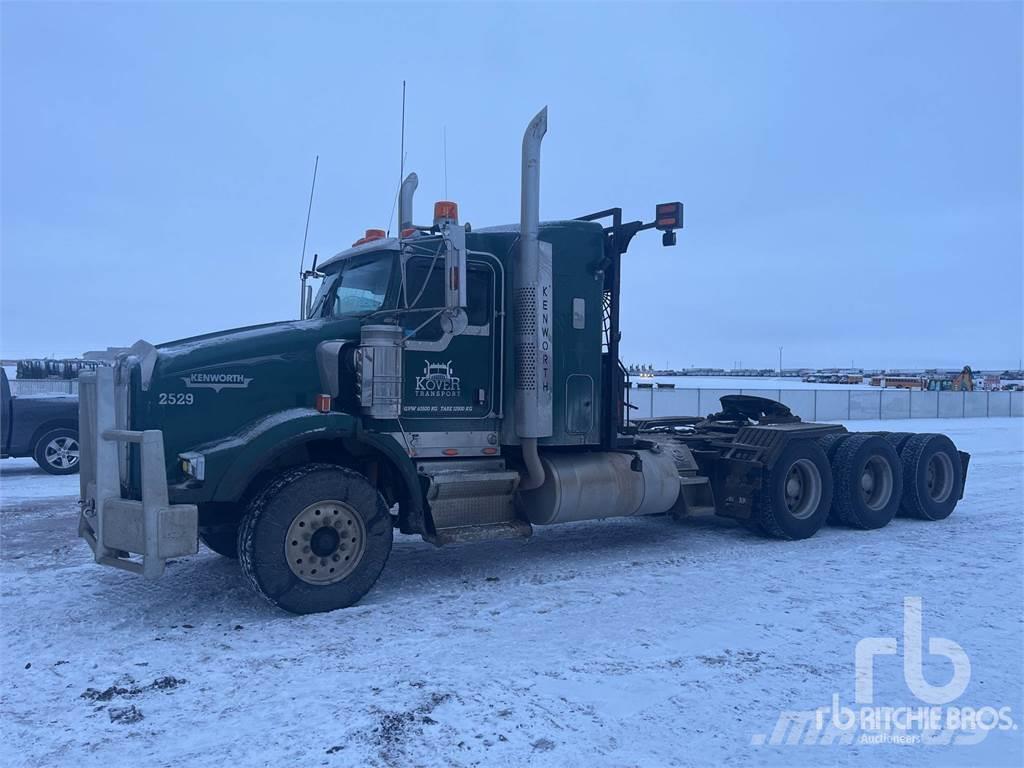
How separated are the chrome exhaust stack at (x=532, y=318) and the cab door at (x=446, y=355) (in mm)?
223

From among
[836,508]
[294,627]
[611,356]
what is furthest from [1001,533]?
[294,627]

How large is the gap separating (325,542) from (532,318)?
2.72 m

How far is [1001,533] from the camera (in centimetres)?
955

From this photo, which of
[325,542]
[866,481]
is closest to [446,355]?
[325,542]

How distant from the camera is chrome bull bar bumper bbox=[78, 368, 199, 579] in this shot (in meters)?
5.52

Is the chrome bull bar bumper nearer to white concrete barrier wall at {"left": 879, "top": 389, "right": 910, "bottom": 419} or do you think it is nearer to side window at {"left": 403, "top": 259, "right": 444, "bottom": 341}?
side window at {"left": 403, "top": 259, "right": 444, "bottom": 341}

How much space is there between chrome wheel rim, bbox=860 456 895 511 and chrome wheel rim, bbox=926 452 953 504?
95cm

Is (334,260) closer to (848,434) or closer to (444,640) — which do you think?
(444,640)

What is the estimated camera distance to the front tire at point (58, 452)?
1388 centimetres

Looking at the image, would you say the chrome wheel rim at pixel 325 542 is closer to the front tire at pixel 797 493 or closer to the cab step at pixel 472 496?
the cab step at pixel 472 496

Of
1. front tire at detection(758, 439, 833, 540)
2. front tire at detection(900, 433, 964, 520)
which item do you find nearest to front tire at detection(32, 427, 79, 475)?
front tire at detection(758, 439, 833, 540)

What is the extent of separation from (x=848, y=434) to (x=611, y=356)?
13.5 ft

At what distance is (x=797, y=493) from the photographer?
961 centimetres

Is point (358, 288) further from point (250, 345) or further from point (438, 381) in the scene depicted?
point (250, 345)
